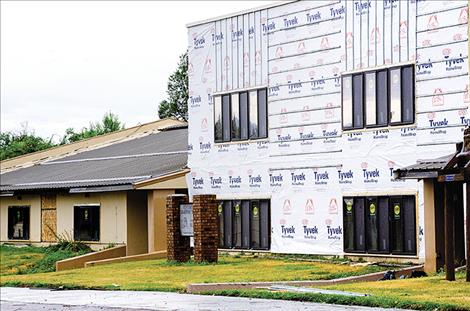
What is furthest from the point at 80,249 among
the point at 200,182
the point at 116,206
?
the point at 200,182

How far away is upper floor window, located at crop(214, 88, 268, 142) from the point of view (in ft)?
109

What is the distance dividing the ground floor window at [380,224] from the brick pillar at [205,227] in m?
4.06

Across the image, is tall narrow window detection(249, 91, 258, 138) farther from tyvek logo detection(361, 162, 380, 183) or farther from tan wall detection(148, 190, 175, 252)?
tyvek logo detection(361, 162, 380, 183)

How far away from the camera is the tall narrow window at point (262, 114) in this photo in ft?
109

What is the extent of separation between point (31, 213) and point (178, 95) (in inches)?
1775

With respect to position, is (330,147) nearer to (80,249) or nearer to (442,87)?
(442,87)

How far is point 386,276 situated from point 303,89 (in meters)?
8.79

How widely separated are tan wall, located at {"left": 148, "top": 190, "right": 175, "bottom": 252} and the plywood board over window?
6.27 meters

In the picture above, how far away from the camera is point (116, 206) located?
37.2 m

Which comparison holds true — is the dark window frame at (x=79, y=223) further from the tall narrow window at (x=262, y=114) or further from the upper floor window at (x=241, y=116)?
the tall narrow window at (x=262, y=114)

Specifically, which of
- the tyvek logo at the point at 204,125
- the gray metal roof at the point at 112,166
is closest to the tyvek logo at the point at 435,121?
the tyvek logo at the point at 204,125

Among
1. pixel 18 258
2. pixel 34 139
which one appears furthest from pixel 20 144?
pixel 18 258

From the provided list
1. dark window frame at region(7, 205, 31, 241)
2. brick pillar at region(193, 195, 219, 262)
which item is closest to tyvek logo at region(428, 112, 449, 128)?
brick pillar at region(193, 195, 219, 262)

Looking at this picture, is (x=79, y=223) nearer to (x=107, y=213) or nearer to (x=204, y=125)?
(x=107, y=213)
